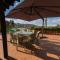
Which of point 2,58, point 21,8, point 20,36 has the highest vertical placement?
point 21,8

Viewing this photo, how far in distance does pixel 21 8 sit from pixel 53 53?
165 inches

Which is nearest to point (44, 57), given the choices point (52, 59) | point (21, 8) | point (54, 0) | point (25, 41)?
point (52, 59)

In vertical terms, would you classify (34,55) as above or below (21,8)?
below

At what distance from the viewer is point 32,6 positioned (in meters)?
4.62

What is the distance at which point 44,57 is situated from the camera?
305 inches

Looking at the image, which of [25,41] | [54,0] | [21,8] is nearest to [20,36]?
[25,41]

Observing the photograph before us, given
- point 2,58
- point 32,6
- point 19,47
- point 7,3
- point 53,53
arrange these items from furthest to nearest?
point 19,47
point 53,53
point 2,58
point 7,3
point 32,6

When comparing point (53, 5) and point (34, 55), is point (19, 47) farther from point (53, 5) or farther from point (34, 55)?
point (53, 5)

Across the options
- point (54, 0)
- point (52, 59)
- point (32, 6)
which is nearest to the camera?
point (54, 0)

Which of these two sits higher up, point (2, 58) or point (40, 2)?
point (40, 2)

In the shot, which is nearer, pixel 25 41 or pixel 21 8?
pixel 21 8

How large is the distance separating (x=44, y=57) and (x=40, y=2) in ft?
12.4

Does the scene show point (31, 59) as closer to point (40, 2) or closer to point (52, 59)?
point (52, 59)

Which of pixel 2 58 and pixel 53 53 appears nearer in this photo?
pixel 2 58
